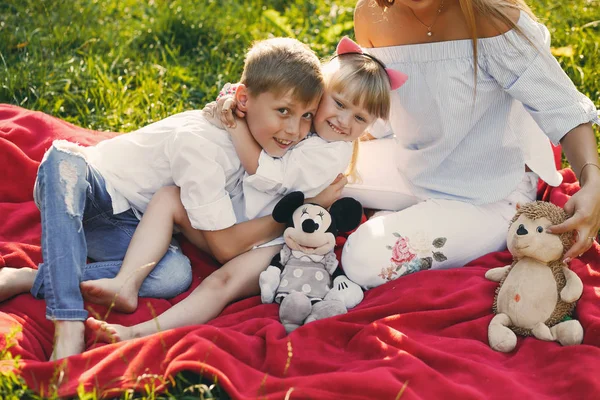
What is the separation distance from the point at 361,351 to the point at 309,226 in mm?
489

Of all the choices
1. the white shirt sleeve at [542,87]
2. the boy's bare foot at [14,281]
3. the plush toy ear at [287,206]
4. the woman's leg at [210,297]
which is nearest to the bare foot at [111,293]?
the woman's leg at [210,297]

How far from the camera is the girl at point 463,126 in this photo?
2520 mm

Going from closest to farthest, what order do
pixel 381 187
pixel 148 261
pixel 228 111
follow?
pixel 148 261 → pixel 228 111 → pixel 381 187

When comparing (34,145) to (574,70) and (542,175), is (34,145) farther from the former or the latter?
(574,70)

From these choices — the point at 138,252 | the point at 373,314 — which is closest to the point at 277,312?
the point at 373,314

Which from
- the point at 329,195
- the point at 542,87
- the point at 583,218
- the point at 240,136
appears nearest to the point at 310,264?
the point at 329,195

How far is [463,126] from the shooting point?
2729 millimetres

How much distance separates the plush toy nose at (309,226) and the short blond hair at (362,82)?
18.3 inches

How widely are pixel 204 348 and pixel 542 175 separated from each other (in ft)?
5.11

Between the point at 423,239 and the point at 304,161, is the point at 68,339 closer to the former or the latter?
the point at 304,161

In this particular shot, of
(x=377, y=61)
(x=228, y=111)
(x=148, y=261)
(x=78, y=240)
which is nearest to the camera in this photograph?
(x=78, y=240)

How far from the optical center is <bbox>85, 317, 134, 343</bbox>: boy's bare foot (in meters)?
2.23

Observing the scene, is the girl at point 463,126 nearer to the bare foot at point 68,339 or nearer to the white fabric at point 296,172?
the white fabric at point 296,172

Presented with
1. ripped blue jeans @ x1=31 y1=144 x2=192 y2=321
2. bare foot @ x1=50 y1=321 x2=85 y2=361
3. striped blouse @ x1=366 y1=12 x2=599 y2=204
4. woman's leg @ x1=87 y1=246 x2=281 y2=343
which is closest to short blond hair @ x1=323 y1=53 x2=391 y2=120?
striped blouse @ x1=366 y1=12 x2=599 y2=204
